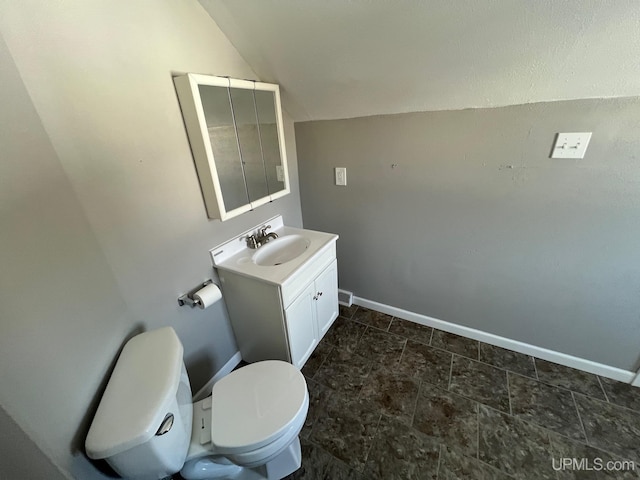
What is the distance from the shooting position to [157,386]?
2.68 ft

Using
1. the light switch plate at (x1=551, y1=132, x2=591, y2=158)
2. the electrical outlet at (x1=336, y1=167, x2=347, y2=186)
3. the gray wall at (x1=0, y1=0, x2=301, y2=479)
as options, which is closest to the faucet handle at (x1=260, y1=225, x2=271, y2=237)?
the gray wall at (x1=0, y1=0, x2=301, y2=479)

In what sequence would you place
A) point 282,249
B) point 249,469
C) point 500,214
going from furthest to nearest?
point 282,249, point 500,214, point 249,469

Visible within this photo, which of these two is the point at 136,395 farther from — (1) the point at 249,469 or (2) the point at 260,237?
(2) the point at 260,237

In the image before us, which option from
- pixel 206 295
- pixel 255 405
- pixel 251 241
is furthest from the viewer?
pixel 251 241

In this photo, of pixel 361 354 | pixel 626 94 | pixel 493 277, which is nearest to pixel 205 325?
pixel 361 354

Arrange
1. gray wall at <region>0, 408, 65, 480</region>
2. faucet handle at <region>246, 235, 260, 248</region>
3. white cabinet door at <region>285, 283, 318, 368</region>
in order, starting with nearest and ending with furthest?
gray wall at <region>0, 408, 65, 480</region>, white cabinet door at <region>285, 283, 318, 368</region>, faucet handle at <region>246, 235, 260, 248</region>

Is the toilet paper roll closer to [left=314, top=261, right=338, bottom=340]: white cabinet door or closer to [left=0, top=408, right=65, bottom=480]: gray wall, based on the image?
[left=314, top=261, right=338, bottom=340]: white cabinet door

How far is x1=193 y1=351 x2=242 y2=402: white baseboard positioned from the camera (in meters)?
1.55

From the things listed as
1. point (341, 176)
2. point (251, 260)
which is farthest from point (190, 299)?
point (341, 176)

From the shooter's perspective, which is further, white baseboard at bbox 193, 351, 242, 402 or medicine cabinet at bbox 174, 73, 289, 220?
white baseboard at bbox 193, 351, 242, 402

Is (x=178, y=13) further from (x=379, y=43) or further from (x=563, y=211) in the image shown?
(x=563, y=211)

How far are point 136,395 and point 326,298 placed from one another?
120 cm

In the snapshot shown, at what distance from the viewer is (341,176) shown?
73.2 inches

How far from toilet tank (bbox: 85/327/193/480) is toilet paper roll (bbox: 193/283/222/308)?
0.30 metres
